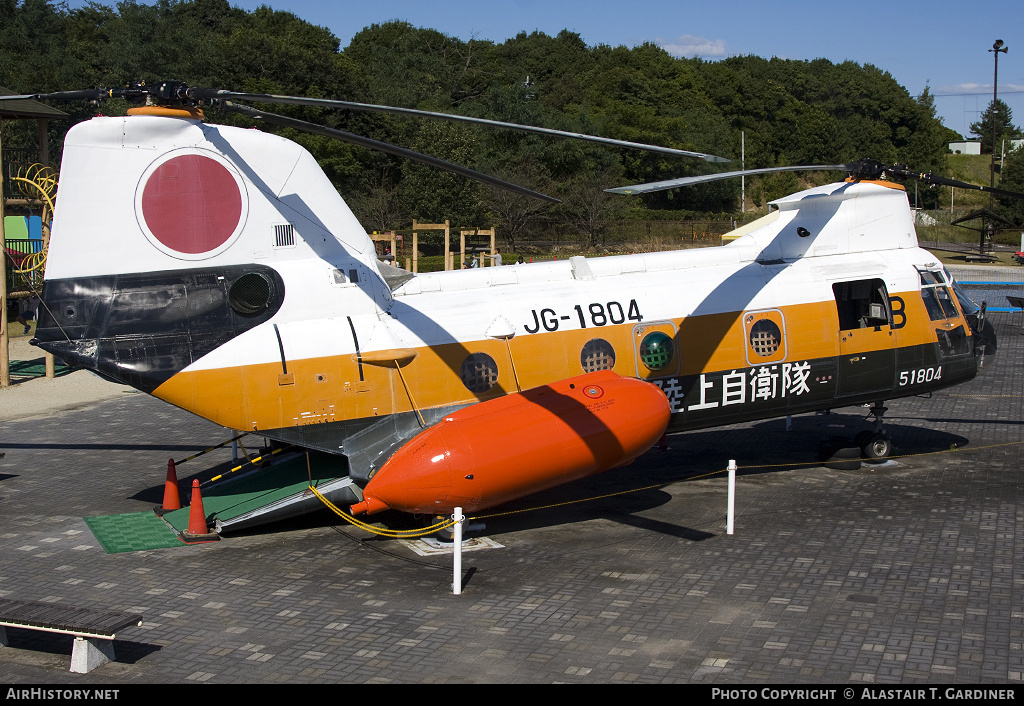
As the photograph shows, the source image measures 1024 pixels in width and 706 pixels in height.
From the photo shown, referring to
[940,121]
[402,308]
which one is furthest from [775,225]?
[940,121]

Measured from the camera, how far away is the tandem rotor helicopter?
10.9 metres

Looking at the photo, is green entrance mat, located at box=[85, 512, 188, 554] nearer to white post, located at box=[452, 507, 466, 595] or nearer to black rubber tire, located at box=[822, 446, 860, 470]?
white post, located at box=[452, 507, 466, 595]

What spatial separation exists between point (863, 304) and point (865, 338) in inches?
22.6

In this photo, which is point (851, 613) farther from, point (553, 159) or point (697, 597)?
point (553, 159)

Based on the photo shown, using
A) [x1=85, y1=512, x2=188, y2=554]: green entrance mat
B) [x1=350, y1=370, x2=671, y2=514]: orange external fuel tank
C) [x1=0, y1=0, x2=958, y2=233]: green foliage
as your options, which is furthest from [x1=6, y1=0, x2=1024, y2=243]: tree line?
[x1=350, y1=370, x2=671, y2=514]: orange external fuel tank

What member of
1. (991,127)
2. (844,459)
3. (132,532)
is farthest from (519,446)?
(991,127)

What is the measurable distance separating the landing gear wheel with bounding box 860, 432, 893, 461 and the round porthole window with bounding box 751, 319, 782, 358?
286 centimetres

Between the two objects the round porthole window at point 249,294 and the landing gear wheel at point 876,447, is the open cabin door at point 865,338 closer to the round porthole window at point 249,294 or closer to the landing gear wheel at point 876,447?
the landing gear wheel at point 876,447

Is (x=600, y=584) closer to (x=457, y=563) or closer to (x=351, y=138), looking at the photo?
(x=457, y=563)

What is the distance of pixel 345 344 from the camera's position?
38.1ft

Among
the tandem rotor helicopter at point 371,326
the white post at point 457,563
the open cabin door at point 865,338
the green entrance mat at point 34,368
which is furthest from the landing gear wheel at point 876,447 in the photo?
Answer: the green entrance mat at point 34,368

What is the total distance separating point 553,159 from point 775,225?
49182 millimetres

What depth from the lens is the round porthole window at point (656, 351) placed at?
12.9 meters
